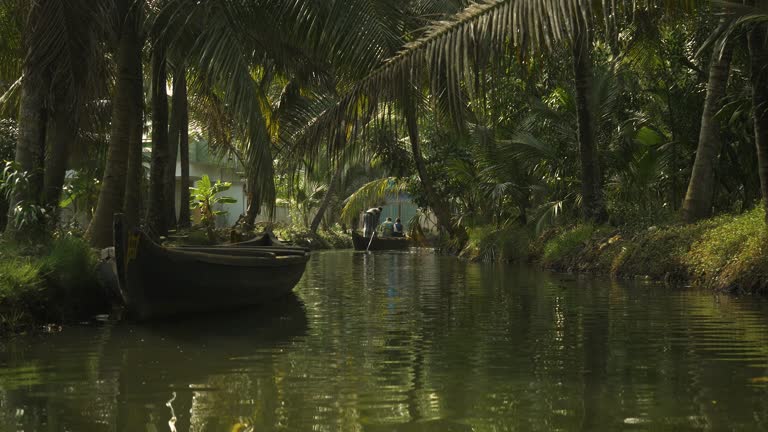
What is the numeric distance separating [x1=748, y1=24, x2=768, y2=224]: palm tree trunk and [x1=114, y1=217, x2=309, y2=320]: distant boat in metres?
6.41

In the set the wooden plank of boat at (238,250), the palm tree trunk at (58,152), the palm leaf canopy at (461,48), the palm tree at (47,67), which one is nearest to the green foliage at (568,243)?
the wooden plank of boat at (238,250)

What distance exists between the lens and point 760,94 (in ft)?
42.2

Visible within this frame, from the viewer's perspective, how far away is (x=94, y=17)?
1141 centimetres

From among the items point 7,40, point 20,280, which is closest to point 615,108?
point 7,40

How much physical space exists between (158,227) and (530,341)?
10.2 metres

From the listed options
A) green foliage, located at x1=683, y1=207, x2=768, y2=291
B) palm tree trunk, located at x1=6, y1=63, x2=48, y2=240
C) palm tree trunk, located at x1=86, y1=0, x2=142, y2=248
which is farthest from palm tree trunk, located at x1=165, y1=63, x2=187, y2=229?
green foliage, located at x1=683, y1=207, x2=768, y2=291

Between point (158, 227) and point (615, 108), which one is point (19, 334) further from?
point (615, 108)

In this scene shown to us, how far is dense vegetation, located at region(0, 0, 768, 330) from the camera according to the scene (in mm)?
9867

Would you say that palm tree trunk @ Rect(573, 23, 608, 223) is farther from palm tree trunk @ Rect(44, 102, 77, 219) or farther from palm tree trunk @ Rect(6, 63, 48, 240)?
palm tree trunk @ Rect(6, 63, 48, 240)

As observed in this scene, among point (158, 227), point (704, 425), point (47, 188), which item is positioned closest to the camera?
point (704, 425)

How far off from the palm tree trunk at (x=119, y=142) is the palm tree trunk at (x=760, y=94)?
8231 millimetres

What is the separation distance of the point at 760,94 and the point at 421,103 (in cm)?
508

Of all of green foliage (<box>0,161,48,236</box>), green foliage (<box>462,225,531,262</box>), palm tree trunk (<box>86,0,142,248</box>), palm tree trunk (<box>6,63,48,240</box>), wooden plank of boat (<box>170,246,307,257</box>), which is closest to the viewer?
green foliage (<box>0,161,48,236</box>)

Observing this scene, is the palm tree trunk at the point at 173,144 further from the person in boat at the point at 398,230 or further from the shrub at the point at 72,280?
the person in boat at the point at 398,230
